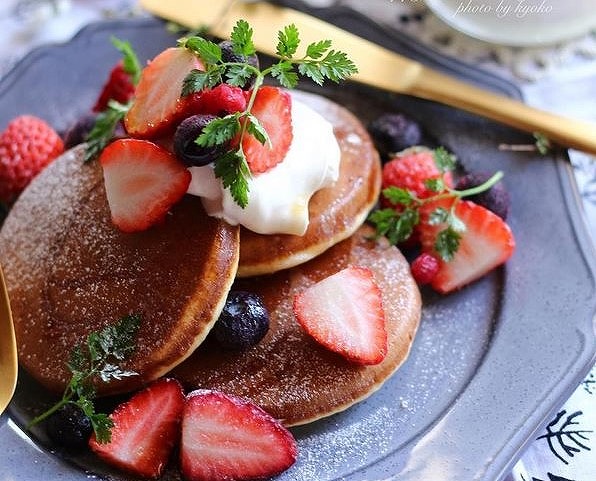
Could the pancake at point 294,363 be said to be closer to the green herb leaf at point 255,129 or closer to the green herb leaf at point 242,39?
the green herb leaf at point 255,129

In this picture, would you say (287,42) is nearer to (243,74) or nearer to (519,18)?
(243,74)

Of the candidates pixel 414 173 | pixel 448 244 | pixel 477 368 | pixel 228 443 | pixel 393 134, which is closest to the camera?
pixel 228 443

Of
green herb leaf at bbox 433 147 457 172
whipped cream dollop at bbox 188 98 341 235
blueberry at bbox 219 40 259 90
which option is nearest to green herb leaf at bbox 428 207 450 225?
green herb leaf at bbox 433 147 457 172

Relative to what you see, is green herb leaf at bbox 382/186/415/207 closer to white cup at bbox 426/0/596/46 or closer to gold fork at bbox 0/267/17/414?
white cup at bbox 426/0/596/46

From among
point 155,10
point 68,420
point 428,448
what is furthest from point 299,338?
point 155,10

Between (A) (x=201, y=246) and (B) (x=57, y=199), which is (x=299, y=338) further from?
(B) (x=57, y=199)

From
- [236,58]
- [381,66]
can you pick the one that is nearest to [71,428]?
[236,58]
